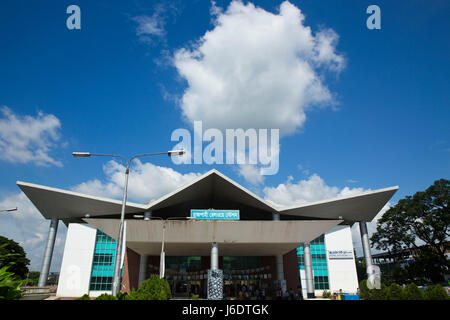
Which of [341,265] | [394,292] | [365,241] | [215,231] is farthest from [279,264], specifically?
[394,292]

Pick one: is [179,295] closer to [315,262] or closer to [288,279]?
[288,279]

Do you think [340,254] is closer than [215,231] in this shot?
No

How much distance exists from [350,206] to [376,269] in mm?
8766

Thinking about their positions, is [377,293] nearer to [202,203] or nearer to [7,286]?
[202,203]

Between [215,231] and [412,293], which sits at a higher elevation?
[215,231]

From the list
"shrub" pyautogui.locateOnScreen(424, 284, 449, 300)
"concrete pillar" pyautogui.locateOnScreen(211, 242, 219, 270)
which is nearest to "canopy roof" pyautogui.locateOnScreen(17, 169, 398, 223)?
"concrete pillar" pyautogui.locateOnScreen(211, 242, 219, 270)

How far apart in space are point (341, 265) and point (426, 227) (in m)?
14.1

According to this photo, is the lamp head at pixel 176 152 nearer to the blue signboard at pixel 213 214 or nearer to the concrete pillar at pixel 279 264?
the blue signboard at pixel 213 214

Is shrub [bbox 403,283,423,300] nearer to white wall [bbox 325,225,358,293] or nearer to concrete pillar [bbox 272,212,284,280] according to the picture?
concrete pillar [bbox 272,212,284,280]

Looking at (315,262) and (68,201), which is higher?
(68,201)

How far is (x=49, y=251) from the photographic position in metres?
36.4
